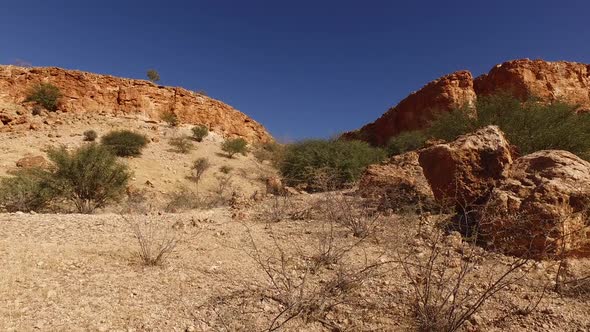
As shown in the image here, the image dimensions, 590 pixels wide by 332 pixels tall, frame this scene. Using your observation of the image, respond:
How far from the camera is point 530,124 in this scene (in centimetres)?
817

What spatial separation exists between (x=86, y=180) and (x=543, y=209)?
7988 millimetres

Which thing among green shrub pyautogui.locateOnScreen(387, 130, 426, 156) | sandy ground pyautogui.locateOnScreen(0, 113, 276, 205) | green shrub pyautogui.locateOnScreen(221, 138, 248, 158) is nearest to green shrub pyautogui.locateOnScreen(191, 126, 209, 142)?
sandy ground pyautogui.locateOnScreen(0, 113, 276, 205)

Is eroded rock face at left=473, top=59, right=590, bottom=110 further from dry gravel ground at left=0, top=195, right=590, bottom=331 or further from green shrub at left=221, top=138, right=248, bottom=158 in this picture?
dry gravel ground at left=0, top=195, right=590, bottom=331

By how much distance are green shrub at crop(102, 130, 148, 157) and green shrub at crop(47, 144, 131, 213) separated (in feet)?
26.4

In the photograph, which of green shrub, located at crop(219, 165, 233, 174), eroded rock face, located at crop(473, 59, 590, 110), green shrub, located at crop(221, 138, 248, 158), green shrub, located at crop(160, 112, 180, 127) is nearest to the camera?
green shrub, located at crop(219, 165, 233, 174)

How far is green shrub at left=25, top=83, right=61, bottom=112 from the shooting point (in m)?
19.8

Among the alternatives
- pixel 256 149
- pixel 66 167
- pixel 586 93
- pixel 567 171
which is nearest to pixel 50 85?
pixel 256 149

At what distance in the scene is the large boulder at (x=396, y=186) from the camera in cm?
524

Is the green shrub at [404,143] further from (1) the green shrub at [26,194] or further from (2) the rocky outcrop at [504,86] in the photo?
(1) the green shrub at [26,194]

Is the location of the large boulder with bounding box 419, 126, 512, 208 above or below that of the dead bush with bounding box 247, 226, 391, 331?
above

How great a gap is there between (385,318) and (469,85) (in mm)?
25470

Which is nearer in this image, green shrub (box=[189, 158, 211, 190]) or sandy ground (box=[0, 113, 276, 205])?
sandy ground (box=[0, 113, 276, 205])

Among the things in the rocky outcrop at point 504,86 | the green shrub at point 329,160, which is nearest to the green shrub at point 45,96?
the green shrub at point 329,160

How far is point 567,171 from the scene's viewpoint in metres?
3.82
